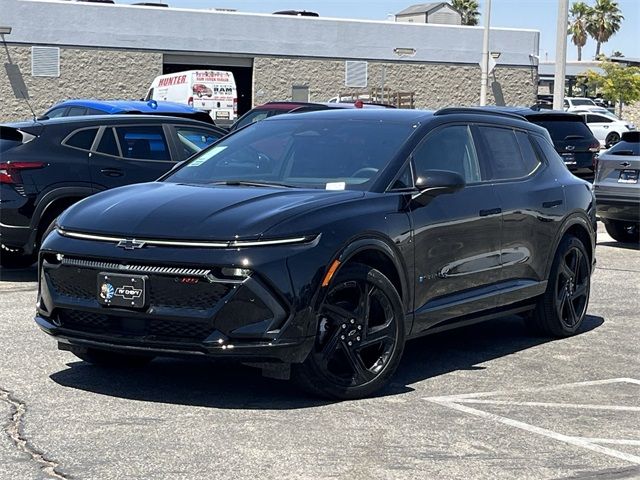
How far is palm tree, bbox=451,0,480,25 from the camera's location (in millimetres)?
99750

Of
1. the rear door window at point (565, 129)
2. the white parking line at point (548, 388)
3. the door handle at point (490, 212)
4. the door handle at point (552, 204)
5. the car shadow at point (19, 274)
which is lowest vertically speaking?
the car shadow at point (19, 274)

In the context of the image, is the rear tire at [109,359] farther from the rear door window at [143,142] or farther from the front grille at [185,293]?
the rear door window at [143,142]

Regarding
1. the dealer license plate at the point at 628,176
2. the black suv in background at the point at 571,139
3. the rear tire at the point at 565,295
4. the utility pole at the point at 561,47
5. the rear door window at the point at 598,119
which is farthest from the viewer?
the rear door window at the point at 598,119

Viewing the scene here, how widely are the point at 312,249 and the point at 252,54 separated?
41.0 meters

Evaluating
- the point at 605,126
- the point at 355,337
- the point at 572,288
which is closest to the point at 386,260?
the point at 355,337

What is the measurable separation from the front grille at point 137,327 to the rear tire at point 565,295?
11.2 feet

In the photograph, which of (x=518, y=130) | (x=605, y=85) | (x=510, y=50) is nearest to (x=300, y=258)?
(x=518, y=130)

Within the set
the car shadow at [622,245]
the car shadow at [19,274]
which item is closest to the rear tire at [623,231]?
the car shadow at [622,245]

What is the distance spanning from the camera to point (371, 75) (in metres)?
50.0

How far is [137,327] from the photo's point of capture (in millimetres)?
6320

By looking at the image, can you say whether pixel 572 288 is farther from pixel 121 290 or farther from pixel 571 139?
pixel 571 139

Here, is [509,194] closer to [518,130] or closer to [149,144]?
[518,130]

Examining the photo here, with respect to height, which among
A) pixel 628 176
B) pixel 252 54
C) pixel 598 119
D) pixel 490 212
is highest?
pixel 252 54

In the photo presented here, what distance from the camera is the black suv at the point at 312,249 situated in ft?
20.3
